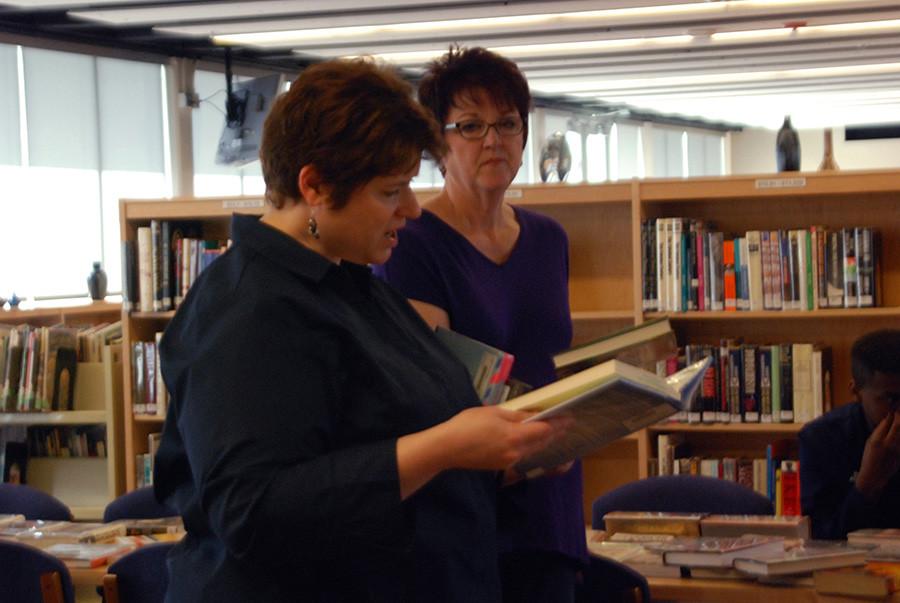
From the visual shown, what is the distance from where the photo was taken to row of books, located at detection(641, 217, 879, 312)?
16.6ft

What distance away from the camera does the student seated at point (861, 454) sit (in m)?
3.53

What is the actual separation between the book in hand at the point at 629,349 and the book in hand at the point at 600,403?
167 mm

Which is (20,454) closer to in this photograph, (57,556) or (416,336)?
(57,556)

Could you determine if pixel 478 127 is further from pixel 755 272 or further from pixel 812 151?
pixel 812 151

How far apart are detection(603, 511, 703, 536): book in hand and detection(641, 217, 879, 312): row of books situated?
1.90 m

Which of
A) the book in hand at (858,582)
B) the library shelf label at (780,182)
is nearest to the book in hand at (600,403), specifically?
the book in hand at (858,582)

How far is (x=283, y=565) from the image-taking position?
59.6 inches

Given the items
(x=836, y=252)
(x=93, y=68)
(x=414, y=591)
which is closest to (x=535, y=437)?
(x=414, y=591)

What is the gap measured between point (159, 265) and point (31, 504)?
1877mm

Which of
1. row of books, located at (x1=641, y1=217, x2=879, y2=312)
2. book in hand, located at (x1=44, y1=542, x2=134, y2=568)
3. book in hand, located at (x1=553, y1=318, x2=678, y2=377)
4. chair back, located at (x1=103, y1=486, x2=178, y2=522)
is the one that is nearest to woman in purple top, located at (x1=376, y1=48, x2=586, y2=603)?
book in hand, located at (x1=553, y1=318, x2=678, y2=377)

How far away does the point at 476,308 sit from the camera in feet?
7.42

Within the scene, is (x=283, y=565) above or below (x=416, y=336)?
below

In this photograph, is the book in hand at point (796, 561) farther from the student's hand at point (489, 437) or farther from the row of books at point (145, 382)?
the row of books at point (145, 382)

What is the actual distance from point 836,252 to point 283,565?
4014 mm
